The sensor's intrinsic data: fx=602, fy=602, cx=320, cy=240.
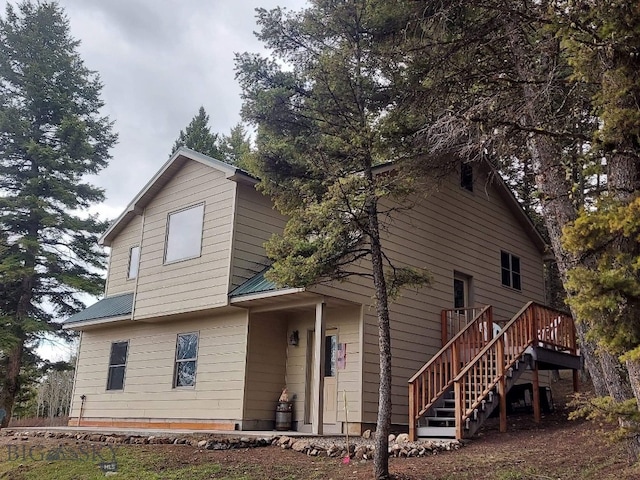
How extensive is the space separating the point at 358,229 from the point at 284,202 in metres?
1.35

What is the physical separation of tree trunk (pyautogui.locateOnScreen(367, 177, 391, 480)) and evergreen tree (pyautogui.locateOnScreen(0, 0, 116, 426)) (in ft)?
49.7

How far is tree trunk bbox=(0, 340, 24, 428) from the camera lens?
62.0 ft

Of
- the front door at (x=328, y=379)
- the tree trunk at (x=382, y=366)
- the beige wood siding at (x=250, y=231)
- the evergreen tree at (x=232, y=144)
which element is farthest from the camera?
the evergreen tree at (x=232, y=144)

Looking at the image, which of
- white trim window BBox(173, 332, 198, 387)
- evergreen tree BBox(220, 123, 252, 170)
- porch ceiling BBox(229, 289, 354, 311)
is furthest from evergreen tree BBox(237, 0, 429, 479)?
evergreen tree BBox(220, 123, 252, 170)

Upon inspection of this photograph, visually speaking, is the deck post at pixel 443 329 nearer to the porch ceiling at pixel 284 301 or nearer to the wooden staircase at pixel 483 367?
the wooden staircase at pixel 483 367

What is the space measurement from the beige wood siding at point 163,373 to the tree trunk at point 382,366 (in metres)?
4.74

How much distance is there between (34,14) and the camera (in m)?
22.3

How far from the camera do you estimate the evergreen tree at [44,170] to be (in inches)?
795

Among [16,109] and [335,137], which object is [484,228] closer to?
[335,137]

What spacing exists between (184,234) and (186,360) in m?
2.70

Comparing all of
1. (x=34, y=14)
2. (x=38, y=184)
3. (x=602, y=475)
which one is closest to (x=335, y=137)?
(x=602, y=475)

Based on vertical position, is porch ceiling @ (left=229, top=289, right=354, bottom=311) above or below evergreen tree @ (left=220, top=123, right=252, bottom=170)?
below

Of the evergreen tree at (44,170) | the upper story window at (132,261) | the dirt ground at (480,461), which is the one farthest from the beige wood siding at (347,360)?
the evergreen tree at (44,170)

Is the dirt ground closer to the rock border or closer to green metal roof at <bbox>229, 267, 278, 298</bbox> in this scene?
the rock border
